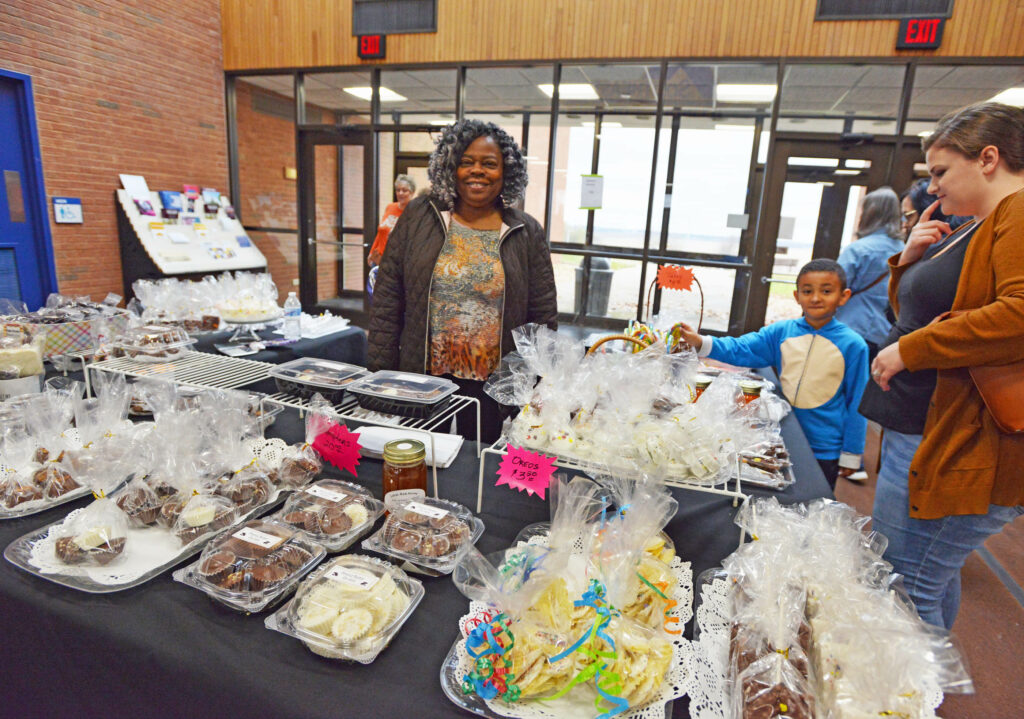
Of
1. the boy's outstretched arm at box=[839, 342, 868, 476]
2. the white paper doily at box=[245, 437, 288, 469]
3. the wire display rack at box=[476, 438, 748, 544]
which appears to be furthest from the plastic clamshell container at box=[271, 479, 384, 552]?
the boy's outstretched arm at box=[839, 342, 868, 476]

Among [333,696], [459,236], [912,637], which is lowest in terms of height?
[333,696]

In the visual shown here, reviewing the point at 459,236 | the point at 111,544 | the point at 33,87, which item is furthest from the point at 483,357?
the point at 33,87

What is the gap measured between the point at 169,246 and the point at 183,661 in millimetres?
5671

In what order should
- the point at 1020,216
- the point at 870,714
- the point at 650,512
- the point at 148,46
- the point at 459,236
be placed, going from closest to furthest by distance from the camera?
1. the point at 870,714
2. the point at 650,512
3. the point at 1020,216
4. the point at 459,236
5. the point at 148,46

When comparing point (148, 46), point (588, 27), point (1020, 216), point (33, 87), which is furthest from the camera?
point (148, 46)

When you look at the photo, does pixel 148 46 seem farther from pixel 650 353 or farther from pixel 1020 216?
pixel 1020 216

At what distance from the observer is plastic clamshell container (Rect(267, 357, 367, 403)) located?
1450 millimetres

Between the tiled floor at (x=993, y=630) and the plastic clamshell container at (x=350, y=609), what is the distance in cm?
161

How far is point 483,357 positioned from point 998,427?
1.50 meters

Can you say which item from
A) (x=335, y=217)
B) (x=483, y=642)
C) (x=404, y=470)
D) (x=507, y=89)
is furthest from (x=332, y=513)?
(x=335, y=217)

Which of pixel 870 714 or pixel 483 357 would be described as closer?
pixel 870 714

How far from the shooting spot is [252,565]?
99 cm

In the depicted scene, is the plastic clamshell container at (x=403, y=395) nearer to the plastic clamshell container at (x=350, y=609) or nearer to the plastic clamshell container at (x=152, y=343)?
the plastic clamshell container at (x=350, y=609)

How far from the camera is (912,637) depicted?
0.77 metres
